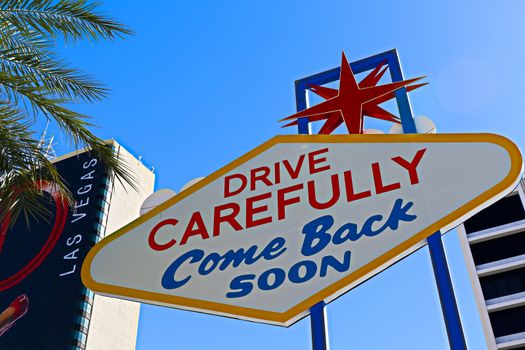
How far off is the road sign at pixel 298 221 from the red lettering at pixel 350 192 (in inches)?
0.5

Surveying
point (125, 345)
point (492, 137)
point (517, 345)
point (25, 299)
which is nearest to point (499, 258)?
point (517, 345)

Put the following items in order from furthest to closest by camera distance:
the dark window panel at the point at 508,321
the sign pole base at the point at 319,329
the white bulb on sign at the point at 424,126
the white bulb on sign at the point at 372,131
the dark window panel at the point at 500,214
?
1. the dark window panel at the point at 500,214
2. the dark window panel at the point at 508,321
3. the white bulb on sign at the point at 372,131
4. the white bulb on sign at the point at 424,126
5. the sign pole base at the point at 319,329

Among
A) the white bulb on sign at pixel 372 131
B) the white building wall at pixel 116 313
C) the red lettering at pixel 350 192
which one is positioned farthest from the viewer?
the white building wall at pixel 116 313

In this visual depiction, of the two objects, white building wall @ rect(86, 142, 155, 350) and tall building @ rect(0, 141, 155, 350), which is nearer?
tall building @ rect(0, 141, 155, 350)

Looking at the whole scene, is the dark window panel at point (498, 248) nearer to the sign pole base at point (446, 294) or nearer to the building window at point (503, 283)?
the building window at point (503, 283)

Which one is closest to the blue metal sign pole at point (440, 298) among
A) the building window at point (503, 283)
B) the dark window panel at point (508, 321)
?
the dark window panel at point (508, 321)

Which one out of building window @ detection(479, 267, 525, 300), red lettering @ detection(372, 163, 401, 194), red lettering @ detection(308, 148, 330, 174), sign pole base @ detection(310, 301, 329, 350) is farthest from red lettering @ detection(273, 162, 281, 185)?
building window @ detection(479, 267, 525, 300)

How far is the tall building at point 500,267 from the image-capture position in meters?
41.5

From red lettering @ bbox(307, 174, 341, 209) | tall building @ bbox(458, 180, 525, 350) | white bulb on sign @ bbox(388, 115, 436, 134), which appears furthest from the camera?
tall building @ bbox(458, 180, 525, 350)

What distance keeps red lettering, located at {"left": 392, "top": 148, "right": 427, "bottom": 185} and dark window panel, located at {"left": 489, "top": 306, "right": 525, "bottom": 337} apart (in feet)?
120

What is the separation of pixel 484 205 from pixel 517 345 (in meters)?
36.3

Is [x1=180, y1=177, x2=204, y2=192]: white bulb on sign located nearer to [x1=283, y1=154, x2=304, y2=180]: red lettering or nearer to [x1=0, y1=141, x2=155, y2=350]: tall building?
[x1=283, y1=154, x2=304, y2=180]: red lettering

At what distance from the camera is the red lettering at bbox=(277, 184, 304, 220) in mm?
8477

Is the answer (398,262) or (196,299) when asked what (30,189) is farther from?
(398,262)
